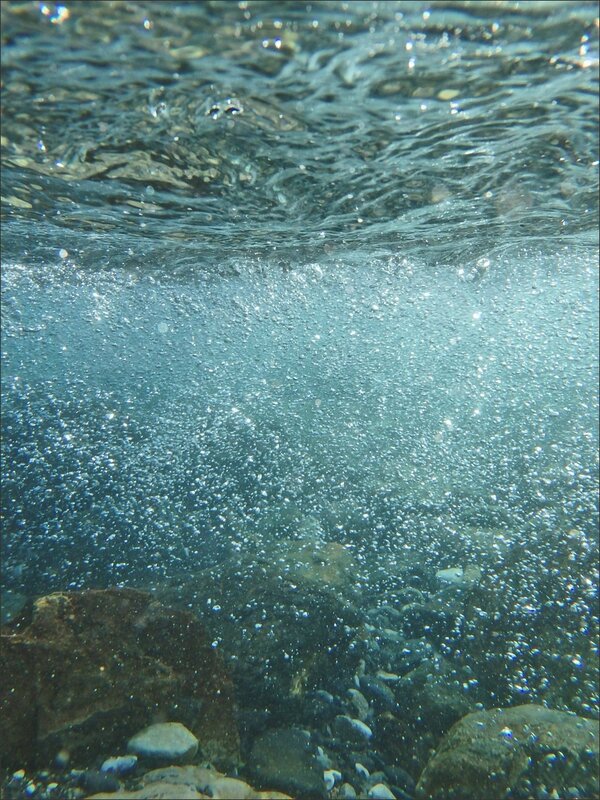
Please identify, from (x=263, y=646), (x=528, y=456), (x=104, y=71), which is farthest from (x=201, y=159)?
(x=528, y=456)

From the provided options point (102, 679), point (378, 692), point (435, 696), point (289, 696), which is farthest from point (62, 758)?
point (435, 696)

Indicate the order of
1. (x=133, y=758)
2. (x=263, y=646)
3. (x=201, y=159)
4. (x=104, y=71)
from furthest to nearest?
(x=201, y=159) → (x=263, y=646) → (x=104, y=71) → (x=133, y=758)

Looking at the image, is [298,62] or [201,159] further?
[201,159]

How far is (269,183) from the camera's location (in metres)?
5.41

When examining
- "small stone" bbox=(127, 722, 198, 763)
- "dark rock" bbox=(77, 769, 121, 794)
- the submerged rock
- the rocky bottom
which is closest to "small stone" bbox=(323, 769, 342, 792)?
the rocky bottom

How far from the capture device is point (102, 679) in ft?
11.3

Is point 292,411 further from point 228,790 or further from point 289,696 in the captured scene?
point 228,790

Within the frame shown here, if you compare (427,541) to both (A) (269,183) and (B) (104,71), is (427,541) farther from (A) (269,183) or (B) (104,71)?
(B) (104,71)

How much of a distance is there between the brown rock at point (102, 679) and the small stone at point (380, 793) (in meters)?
1.04

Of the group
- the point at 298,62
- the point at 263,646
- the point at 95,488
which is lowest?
the point at 263,646

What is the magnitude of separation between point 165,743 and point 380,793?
5.36ft

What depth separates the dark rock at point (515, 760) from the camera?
2.96 meters

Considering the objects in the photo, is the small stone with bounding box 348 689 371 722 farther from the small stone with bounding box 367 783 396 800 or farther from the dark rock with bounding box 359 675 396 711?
the small stone with bounding box 367 783 396 800

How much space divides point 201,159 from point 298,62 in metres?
1.73
